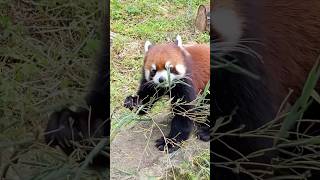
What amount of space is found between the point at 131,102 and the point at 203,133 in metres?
0.18

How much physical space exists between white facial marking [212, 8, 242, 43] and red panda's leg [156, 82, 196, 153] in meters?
0.16

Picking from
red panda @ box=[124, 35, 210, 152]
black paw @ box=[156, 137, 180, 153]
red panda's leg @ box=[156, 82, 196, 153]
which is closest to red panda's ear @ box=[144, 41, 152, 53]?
red panda @ box=[124, 35, 210, 152]

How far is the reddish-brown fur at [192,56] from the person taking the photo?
129cm

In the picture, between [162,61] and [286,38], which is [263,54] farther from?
[162,61]

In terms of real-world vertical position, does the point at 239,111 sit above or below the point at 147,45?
below

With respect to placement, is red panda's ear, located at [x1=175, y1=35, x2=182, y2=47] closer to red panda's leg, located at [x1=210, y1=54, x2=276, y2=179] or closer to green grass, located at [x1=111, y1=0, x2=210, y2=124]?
green grass, located at [x1=111, y1=0, x2=210, y2=124]

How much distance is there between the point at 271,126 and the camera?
122cm

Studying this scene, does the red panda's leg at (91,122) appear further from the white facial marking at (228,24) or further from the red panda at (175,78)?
the white facial marking at (228,24)

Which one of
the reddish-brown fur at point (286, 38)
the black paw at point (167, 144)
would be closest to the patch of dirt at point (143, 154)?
the black paw at point (167, 144)

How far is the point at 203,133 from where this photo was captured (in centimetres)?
129

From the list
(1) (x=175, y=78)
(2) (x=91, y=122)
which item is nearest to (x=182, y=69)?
(1) (x=175, y=78)

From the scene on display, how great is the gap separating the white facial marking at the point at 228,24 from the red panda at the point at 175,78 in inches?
2.5

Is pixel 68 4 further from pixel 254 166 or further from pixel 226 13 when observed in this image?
pixel 254 166

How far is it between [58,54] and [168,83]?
0.28 meters
